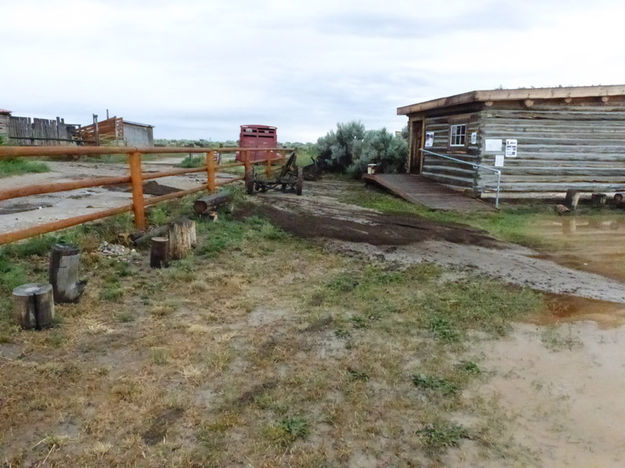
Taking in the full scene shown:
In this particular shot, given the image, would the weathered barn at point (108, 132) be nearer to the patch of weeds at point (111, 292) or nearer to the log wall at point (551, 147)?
the log wall at point (551, 147)

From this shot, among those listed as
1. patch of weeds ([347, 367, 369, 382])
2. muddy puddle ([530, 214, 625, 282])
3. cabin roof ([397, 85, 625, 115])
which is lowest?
patch of weeds ([347, 367, 369, 382])

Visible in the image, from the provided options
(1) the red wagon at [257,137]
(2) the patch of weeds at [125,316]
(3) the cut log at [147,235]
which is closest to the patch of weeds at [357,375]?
(2) the patch of weeds at [125,316]

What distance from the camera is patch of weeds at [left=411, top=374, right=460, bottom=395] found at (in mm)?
3119

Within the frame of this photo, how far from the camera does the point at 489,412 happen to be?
290 cm

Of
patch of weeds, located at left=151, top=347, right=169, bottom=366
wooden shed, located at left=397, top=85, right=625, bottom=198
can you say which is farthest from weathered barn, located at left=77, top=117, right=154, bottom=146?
patch of weeds, located at left=151, top=347, right=169, bottom=366

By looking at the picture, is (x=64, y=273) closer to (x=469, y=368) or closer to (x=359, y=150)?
(x=469, y=368)

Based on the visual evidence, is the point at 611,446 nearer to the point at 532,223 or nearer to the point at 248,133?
the point at 532,223

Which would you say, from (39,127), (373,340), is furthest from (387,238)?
(39,127)

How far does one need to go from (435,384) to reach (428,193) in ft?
35.8

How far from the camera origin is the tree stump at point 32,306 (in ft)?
11.7

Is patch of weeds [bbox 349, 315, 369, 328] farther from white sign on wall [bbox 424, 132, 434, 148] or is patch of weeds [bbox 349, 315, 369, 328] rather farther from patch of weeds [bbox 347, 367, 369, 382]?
white sign on wall [bbox 424, 132, 434, 148]

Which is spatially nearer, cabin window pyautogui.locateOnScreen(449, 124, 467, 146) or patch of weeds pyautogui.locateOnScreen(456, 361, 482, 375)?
patch of weeds pyautogui.locateOnScreen(456, 361, 482, 375)

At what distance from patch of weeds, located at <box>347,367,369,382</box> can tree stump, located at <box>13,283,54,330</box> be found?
7.93 feet

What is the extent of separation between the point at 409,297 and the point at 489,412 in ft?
6.81
